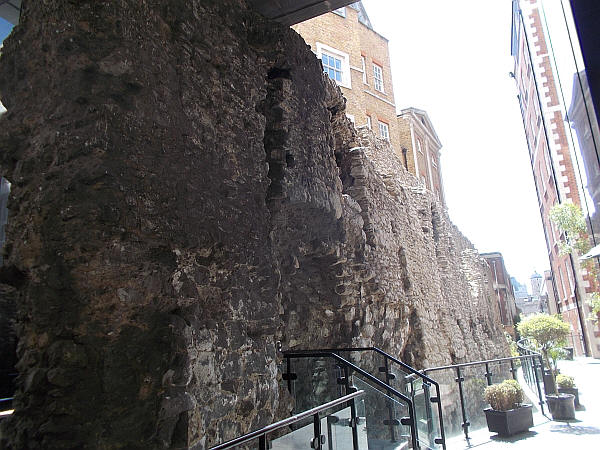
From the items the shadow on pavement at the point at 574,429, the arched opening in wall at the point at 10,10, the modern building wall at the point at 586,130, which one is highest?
the arched opening in wall at the point at 10,10

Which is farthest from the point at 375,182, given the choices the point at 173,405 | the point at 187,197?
the point at 173,405

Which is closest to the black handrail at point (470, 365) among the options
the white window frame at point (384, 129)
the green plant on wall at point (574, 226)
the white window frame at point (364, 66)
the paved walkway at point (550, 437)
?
the paved walkway at point (550, 437)

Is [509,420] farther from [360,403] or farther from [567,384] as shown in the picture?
[360,403]

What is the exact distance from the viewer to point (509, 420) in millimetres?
7473

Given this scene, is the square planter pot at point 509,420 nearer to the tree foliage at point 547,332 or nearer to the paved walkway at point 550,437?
the paved walkway at point 550,437

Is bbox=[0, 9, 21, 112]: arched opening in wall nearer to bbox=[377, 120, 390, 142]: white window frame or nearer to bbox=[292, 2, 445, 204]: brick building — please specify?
bbox=[292, 2, 445, 204]: brick building

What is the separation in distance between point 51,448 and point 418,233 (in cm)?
1028

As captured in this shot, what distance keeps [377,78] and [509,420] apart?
1792 centimetres

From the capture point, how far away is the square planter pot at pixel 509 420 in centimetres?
746

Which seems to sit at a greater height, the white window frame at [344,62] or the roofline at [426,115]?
the roofline at [426,115]

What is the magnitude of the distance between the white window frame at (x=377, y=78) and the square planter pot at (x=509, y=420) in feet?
56.0

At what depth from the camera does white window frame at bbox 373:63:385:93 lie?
72.8ft

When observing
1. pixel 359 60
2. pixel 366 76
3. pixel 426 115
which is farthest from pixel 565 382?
pixel 426 115

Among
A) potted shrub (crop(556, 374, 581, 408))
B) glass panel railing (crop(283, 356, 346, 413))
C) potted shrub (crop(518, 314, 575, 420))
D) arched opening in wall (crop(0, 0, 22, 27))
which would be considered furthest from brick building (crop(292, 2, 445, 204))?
glass panel railing (crop(283, 356, 346, 413))
